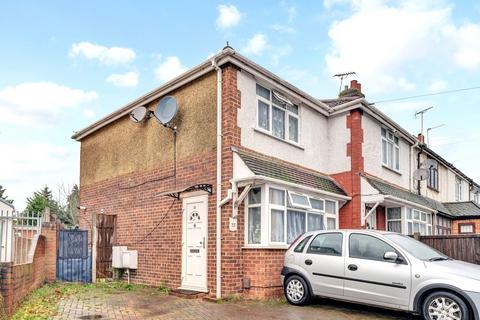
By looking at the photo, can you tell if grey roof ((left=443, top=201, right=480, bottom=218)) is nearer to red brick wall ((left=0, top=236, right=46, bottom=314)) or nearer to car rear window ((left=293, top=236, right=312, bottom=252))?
car rear window ((left=293, top=236, right=312, bottom=252))

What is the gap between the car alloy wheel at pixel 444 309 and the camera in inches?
272

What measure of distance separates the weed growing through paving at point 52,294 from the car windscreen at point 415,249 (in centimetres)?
628

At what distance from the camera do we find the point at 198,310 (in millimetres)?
8562

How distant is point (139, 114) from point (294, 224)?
529 cm

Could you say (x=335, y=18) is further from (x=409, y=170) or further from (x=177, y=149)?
(x=409, y=170)

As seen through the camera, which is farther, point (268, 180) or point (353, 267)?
point (268, 180)

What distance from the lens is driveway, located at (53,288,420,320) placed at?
801cm

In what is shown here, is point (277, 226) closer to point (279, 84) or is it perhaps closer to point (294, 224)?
point (294, 224)

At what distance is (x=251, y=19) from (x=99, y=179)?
26.9 feet

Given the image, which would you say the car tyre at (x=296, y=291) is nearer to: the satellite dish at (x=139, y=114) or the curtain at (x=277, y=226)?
the curtain at (x=277, y=226)

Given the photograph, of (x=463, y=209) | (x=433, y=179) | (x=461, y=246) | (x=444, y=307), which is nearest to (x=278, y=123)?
(x=461, y=246)

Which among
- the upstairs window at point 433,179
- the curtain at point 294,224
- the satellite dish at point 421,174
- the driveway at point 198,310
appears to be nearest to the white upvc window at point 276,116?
the curtain at point 294,224

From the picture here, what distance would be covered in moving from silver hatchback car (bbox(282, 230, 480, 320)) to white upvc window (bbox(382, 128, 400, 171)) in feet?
23.5

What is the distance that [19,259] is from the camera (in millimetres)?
8906
